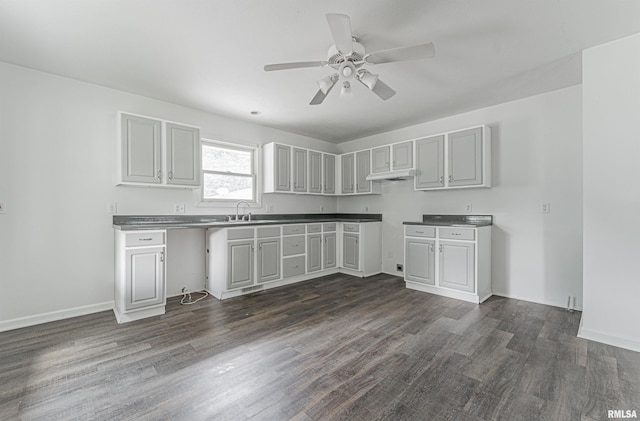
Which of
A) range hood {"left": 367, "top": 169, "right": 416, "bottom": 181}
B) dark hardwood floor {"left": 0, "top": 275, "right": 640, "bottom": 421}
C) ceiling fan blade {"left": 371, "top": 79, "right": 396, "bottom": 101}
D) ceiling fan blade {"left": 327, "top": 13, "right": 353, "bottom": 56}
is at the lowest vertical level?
dark hardwood floor {"left": 0, "top": 275, "right": 640, "bottom": 421}

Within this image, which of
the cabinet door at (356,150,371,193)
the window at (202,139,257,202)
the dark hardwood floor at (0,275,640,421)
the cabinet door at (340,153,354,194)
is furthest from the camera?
the cabinet door at (340,153,354,194)

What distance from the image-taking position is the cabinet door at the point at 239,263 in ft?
11.8

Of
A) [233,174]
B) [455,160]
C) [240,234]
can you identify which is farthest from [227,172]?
[455,160]

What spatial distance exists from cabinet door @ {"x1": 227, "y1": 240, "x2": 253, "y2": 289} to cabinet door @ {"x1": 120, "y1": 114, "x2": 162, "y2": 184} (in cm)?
122

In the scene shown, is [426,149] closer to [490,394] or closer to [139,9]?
[490,394]

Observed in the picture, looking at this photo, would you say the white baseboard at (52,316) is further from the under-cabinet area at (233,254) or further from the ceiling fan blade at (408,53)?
the ceiling fan blade at (408,53)

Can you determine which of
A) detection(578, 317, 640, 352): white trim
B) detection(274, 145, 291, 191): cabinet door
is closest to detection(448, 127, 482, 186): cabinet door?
detection(578, 317, 640, 352): white trim

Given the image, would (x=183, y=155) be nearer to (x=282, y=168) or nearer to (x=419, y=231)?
(x=282, y=168)

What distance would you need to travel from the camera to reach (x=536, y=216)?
345 centimetres

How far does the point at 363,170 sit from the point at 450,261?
217 centimetres

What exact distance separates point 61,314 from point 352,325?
3057 mm

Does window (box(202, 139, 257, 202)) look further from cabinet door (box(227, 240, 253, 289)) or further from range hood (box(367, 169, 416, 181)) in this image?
range hood (box(367, 169, 416, 181))

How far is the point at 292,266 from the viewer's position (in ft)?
14.0

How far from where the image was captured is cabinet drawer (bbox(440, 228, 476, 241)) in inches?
137
